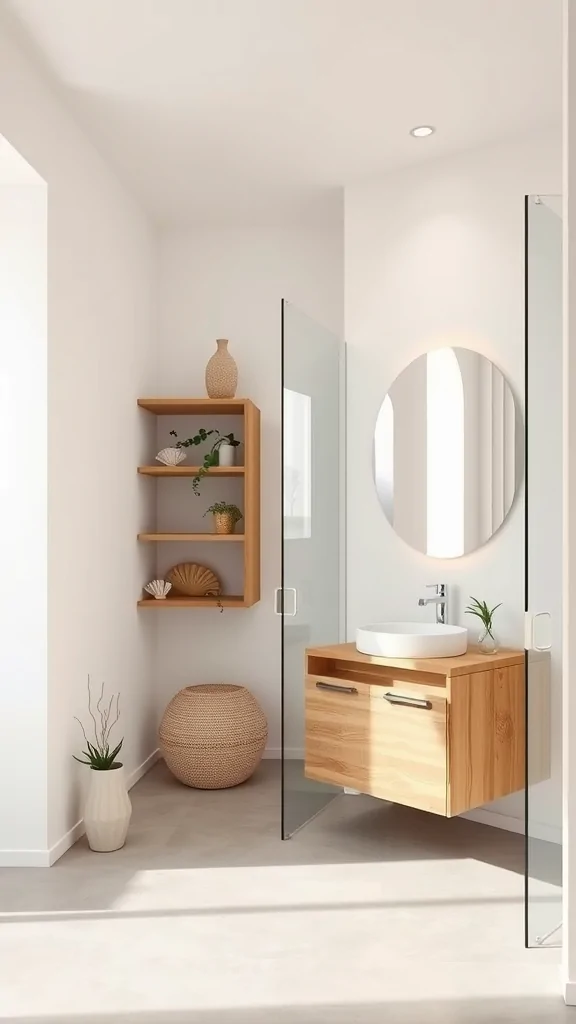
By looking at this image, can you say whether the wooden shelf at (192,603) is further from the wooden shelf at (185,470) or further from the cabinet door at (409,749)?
the cabinet door at (409,749)

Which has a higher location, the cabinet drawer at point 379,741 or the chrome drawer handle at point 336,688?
the chrome drawer handle at point 336,688

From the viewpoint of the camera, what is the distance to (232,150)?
13.4 feet

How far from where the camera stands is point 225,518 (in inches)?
191

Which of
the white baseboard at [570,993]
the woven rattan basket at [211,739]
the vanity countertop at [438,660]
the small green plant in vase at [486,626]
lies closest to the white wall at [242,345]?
the woven rattan basket at [211,739]

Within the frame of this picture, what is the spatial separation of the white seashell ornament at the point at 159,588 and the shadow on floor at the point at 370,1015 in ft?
8.45

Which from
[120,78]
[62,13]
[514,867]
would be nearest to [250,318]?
[120,78]

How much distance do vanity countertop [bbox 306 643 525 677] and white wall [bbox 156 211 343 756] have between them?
4.27ft

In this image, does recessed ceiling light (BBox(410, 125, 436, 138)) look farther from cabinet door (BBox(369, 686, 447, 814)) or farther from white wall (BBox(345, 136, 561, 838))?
cabinet door (BBox(369, 686, 447, 814))

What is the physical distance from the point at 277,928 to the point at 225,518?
2291mm

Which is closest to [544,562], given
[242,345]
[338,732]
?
[338,732]

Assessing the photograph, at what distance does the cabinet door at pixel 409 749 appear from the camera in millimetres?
3393

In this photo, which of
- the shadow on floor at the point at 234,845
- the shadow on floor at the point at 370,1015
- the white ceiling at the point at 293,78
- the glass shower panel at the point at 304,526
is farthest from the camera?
the glass shower panel at the point at 304,526

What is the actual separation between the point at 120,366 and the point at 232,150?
1086 millimetres

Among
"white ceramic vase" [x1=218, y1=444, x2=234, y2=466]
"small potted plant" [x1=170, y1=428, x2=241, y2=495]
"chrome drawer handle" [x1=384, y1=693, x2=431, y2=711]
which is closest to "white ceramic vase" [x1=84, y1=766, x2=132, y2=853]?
"chrome drawer handle" [x1=384, y1=693, x2=431, y2=711]
